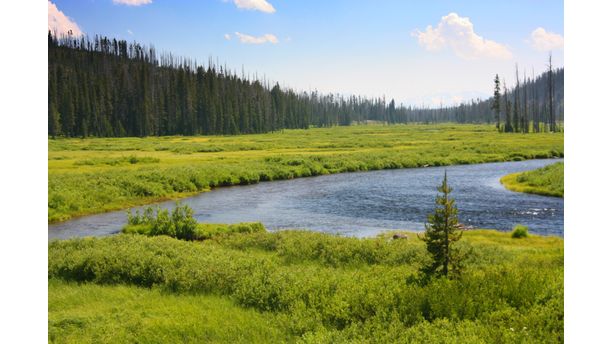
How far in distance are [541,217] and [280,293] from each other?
16977 millimetres

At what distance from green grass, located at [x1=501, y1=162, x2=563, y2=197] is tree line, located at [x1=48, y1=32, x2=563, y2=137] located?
51.2 m

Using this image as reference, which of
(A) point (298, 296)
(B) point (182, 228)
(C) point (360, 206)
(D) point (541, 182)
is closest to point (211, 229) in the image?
(B) point (182, 228)

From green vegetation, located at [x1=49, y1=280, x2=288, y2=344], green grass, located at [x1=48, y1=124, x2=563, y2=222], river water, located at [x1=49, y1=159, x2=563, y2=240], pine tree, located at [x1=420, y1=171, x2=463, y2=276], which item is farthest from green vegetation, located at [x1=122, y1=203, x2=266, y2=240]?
pine tree, located at [x1=420, y1=171, x2=463, y2=276]

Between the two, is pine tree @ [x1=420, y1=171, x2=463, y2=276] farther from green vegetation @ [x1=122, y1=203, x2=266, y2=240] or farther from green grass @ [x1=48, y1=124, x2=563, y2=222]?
green grass @ [x1=48, y1=124, x2=563, y2=222]

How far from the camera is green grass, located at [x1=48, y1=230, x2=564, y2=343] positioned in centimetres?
882

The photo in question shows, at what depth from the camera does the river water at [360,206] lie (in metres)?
23.4

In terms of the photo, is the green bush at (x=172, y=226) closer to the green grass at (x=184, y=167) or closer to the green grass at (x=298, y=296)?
the green grass at (x=298, y=296)

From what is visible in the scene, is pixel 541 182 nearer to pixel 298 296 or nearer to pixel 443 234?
pixel 443 234

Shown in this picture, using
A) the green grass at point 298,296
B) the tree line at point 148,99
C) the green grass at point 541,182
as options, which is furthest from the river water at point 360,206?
the tree line at point 148,99

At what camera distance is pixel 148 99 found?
92.6 metres

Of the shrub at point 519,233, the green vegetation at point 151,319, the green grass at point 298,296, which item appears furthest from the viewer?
the shrub at point 519,233

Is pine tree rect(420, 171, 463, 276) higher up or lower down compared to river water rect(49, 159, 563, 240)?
higher up

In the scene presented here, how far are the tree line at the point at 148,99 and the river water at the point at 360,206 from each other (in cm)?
3857
